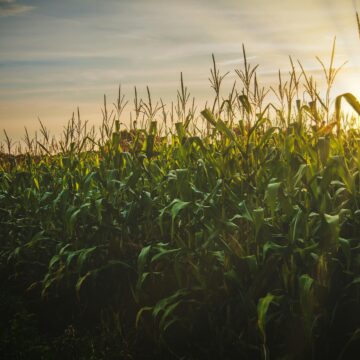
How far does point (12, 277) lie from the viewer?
460 cm

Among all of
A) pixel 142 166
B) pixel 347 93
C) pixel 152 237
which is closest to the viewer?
pixel 347 93

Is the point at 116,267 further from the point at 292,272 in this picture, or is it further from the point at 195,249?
the point at 292,272

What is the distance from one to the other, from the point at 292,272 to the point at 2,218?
3.87 meters

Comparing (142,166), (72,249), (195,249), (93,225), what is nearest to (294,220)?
(195,249)

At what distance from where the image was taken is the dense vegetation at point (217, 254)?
2443mm

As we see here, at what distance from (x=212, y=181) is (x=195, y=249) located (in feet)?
1.64

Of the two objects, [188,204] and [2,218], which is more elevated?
[188,204]

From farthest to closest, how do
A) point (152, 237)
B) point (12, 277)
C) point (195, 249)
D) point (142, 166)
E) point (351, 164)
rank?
point (12, 277), point (142, 166), point (152, 237), point (351, 164), point (195, 249)

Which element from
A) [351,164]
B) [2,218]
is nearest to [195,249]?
[351,164]

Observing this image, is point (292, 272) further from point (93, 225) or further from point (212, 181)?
point (93, 225)

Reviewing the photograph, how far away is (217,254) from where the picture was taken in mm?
2701

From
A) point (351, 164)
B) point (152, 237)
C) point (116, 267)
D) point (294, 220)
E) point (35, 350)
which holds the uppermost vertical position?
point (351, 164)

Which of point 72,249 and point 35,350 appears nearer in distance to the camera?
point 35,350

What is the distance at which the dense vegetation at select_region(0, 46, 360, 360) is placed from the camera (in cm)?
244
